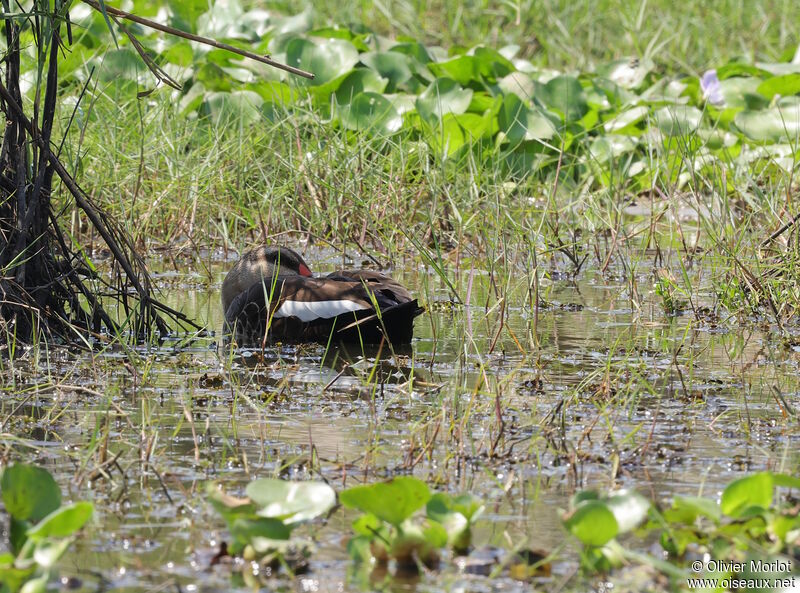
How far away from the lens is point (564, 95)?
353 inches

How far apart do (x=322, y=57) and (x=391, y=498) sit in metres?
6.65

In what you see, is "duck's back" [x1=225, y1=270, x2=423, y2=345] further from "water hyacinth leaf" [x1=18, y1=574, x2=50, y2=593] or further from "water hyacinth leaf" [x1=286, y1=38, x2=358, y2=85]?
"water hyacinth leaf" [x1=286, y1=38, x2=358, y2=85]

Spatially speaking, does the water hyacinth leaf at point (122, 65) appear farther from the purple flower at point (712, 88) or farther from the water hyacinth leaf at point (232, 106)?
the purple flower at point (712, 88)

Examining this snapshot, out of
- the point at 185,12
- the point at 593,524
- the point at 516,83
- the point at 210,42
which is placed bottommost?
the point at 593,524

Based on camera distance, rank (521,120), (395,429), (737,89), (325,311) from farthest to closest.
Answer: (737,89) < (521,120) < (325,311) < (395,429)

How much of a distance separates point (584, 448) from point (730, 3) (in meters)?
10.0

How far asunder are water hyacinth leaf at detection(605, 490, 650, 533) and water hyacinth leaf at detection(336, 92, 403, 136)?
17.7ft

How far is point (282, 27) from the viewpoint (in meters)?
10.3

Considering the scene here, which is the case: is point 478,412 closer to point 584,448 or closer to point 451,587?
point 584,448

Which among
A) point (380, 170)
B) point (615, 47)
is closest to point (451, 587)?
point (380, 170)

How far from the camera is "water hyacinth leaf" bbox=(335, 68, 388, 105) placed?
28.4ft

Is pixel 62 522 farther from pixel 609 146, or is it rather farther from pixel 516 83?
pixel 516 83

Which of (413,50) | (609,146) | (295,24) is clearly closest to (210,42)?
(609,146)

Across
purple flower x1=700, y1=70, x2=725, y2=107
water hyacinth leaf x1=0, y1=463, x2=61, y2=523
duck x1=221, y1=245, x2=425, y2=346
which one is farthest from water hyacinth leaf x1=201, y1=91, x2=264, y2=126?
water hyacinth leaf x1=0, y1=463, x2=61, y2=523
